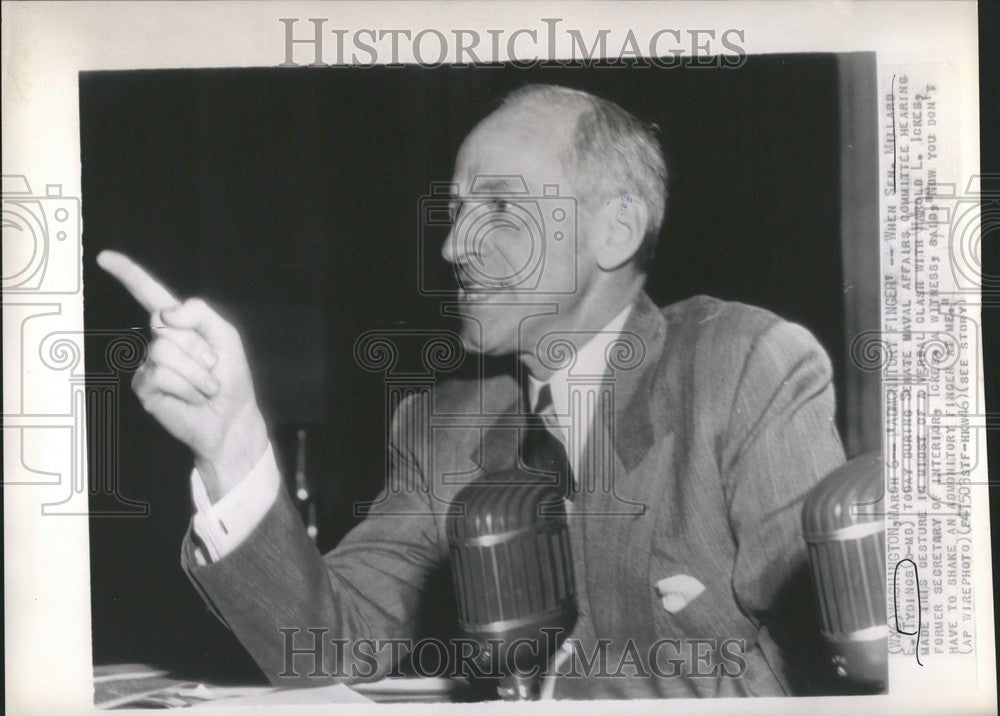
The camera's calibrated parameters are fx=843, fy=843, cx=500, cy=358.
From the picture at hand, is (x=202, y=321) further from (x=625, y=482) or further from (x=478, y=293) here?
(x=625, y=482)

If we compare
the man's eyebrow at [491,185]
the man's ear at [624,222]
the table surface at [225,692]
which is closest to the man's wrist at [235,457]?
the table surface at [225,692]

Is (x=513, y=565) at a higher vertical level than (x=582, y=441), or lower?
lower

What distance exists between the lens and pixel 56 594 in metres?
1.72

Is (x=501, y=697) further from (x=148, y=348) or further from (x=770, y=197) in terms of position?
(x=770, y=197)

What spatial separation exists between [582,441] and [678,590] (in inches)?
13.7

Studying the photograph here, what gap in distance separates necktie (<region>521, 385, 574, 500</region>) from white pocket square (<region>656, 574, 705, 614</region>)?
0.84ft

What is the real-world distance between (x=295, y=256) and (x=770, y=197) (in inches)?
37.9

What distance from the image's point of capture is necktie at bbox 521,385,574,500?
1.69 metres

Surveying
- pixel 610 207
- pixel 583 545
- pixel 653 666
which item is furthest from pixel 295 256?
pixel 653 666

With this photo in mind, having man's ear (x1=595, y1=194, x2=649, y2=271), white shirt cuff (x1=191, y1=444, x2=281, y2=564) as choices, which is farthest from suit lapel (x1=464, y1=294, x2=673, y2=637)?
white shirt cuff (x1=191, y1=444, x2=281, y2=564)

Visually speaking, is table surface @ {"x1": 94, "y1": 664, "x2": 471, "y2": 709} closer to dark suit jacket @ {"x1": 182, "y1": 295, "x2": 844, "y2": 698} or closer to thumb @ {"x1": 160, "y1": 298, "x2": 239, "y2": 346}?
dark suit jacket @ {"x1": 182, "y1": 295, "x2": 844, "y2": 698}

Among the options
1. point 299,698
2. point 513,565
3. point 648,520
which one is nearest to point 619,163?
point 648,520

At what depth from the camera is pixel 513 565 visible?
1.67m

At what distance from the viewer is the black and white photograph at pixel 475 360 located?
5.50 ft
